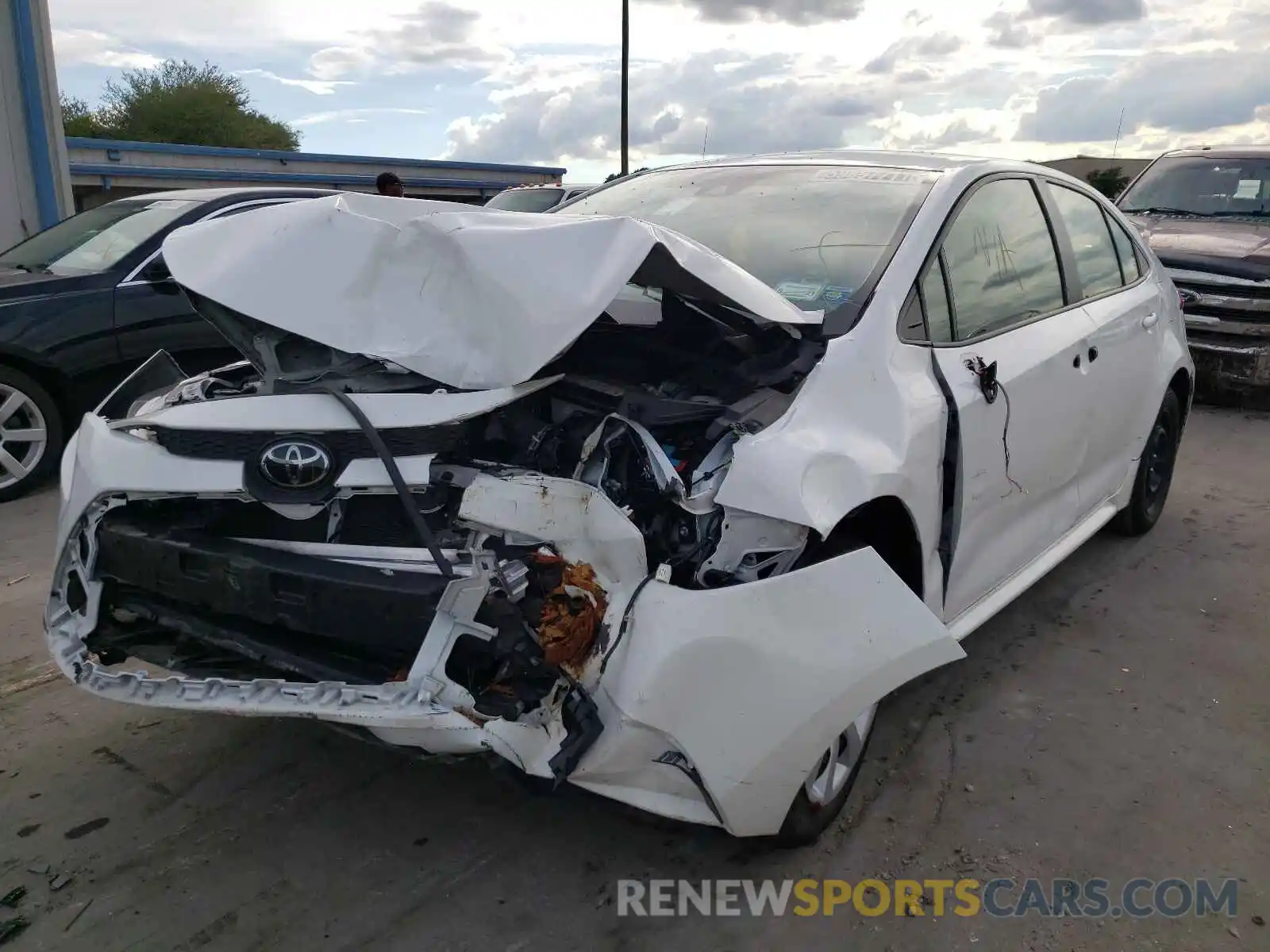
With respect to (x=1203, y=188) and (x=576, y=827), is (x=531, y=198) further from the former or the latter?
(x=576, y=827)

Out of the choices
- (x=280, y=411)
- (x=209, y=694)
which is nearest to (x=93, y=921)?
(x=209, y=694)

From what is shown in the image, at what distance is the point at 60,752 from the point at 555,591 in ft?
6.10

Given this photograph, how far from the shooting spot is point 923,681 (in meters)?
3.58

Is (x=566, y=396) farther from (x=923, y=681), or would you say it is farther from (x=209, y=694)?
A: (x=923, y=681)

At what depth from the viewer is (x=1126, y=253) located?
14.8 ft

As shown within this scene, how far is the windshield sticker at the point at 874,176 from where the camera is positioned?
3408 mm

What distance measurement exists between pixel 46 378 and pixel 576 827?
454 cm

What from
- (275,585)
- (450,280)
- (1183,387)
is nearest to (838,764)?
(275,585)

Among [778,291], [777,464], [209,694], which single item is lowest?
[209,694]

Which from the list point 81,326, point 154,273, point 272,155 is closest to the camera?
point 81,326

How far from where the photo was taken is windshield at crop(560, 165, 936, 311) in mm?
3051

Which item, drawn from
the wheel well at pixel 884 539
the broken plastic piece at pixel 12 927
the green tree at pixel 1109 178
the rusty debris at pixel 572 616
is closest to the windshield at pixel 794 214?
the wheel well at pixel 884 539

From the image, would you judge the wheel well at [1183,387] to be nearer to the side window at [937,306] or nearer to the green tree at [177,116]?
the side window at [937,306]

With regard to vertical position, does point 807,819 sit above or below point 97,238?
below
